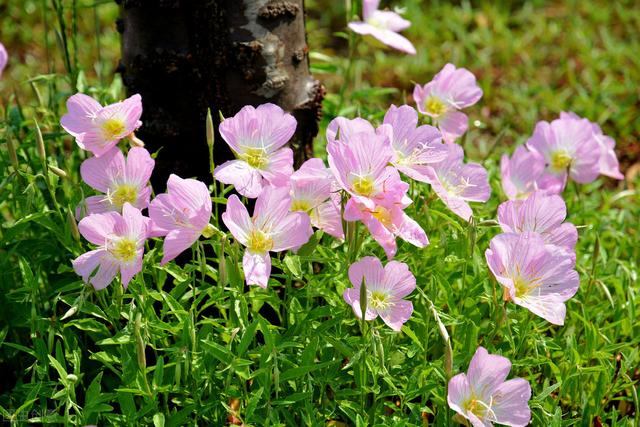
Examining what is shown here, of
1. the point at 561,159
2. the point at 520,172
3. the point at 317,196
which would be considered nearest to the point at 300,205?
the point at 317,196

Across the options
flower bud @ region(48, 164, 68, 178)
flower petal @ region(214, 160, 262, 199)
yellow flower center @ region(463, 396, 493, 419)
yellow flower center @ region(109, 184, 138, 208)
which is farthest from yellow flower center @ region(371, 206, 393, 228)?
flower bud @ region(48, 164, 68, 178)

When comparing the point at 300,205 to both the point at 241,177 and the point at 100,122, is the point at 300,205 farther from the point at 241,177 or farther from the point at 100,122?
the point at 100,122

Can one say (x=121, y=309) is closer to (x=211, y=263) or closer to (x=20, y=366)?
(x=211, y=263)

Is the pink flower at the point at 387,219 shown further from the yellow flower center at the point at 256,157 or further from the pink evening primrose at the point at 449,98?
the pink evening primrose at the point at 449,98

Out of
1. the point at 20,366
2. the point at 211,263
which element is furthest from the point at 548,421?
the point at 20,366

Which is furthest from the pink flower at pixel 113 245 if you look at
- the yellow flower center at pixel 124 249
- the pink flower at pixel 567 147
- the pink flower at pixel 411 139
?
the pink flower at pixel 567 147

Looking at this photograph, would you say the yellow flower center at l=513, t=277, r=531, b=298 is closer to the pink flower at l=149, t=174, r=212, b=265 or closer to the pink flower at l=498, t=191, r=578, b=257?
the pink flower at l=498, t=191, r=578, b=257
